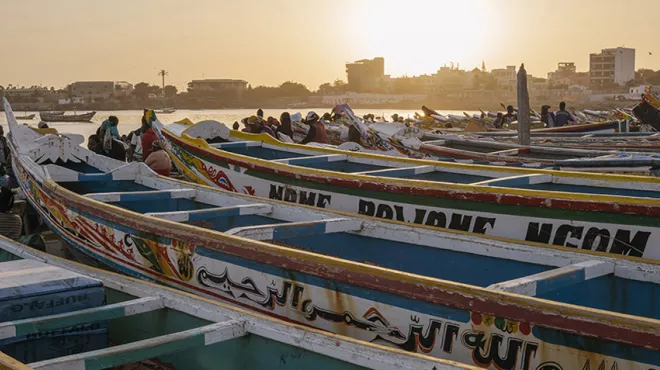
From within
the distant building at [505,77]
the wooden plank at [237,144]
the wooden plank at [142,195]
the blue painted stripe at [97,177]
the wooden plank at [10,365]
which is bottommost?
the wooden plank at [10,365]

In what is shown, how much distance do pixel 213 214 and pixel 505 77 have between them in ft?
596

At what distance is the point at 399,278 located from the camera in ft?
13.8

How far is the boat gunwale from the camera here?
3.35 meters

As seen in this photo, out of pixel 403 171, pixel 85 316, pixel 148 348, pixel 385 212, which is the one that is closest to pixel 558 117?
pixel 403 171

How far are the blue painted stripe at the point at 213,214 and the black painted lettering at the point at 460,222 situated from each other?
1.99 metres

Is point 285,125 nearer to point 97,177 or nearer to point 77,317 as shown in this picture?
point 97,177

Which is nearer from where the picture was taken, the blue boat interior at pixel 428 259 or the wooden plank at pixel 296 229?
the blue boat interior at pixel 428 259

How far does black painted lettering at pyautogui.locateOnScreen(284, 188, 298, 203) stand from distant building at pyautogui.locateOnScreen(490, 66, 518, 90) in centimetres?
15852

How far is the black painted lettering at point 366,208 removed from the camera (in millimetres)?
7613

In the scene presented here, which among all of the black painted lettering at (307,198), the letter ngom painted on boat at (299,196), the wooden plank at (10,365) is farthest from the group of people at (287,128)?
the wooden plank at (10,365)

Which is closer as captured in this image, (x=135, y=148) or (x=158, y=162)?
(x=158, y=162)

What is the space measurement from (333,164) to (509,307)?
635 cm

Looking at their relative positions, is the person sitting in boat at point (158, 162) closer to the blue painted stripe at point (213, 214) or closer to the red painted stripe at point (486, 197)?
the red painted stripe at point (486, 197)

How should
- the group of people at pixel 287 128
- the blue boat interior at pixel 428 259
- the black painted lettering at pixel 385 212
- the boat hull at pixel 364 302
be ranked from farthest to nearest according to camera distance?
the group of people at pixel 287 128
the black painted lettering at pixel 385 212
the blue boat interior at pixel 428 259
the boat hull at pixel 364 302
